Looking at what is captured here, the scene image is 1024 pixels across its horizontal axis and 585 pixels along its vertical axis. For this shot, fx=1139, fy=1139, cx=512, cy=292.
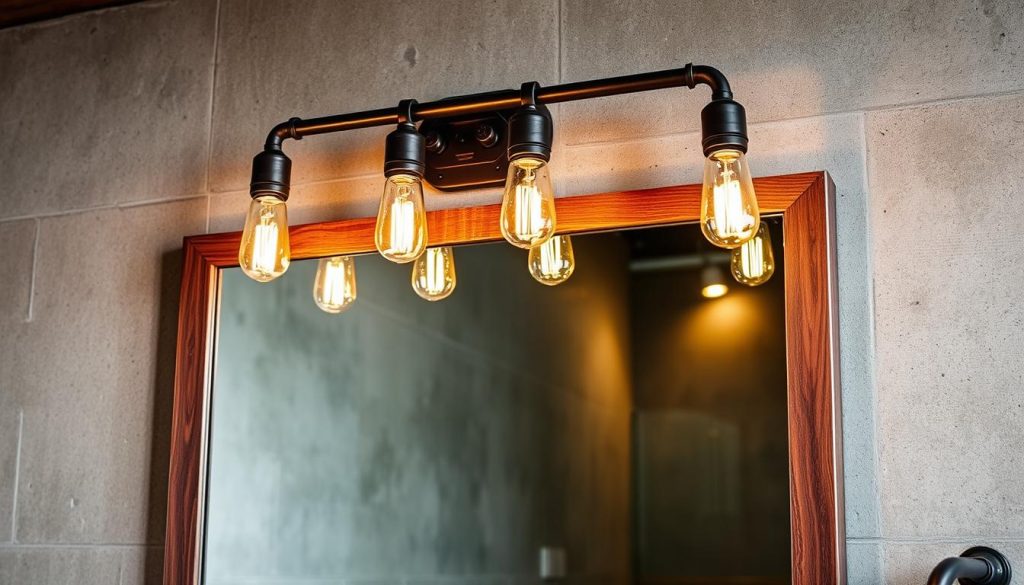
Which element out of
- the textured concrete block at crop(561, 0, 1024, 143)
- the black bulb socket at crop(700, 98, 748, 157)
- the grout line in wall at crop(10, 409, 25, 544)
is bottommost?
the grout line in wall at crop(10, 409, 25, 544)

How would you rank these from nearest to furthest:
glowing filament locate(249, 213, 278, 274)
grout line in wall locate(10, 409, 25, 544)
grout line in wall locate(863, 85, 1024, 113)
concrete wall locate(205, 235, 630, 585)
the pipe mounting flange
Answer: the pipe mounting flange
grout line in wall locate(863, 85, 1024, 113)
glowing filament locate(249, 213, 278, 274)
concrete wall locate(205, 235, 630, 585)
grout line in wall locate(10, 409, 25, 544)

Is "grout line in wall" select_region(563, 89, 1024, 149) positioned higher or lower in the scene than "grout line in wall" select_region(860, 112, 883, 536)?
higher

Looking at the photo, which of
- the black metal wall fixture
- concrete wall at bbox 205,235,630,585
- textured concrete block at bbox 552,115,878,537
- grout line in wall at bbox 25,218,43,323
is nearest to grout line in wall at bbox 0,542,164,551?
concrete wall at bbox 205,235,630,585

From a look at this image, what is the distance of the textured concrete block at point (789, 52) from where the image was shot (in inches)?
53.2

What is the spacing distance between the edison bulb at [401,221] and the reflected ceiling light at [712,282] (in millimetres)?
348

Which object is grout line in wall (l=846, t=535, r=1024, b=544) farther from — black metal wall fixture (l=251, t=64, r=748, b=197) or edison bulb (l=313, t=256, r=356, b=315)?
edison bulb (l=313, t=256, r=356, b=315)

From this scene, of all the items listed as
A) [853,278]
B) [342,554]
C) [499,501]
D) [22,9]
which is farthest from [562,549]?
[22,9]

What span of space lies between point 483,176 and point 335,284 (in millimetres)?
264

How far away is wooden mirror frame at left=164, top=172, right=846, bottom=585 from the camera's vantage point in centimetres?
127

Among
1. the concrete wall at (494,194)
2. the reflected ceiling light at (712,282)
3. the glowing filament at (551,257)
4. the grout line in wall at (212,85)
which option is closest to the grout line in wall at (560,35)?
the concrete wall at (494,194)

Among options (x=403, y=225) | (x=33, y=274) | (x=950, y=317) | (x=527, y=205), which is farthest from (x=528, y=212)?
(x=33, y=274)

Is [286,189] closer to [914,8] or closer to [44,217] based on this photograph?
[44,217]

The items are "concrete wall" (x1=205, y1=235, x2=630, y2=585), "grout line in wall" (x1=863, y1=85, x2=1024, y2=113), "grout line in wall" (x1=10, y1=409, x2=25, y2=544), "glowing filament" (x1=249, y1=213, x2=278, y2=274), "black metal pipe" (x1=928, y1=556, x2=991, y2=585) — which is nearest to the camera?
"black metal pipe" (x1=928, y1=556, x2=991, y2=585)

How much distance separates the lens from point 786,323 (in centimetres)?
133
